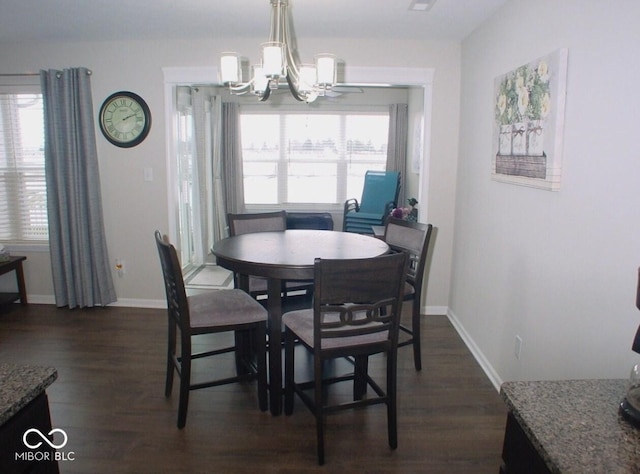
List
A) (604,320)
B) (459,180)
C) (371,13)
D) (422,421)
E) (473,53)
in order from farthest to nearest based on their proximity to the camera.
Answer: (459,180) → (473,53) → (371,13) → (422,421) → (604,320)

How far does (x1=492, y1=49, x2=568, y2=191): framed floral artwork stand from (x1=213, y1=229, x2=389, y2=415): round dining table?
0.85 metres

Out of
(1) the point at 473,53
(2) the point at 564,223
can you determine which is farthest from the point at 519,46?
(2) the point at 564,223

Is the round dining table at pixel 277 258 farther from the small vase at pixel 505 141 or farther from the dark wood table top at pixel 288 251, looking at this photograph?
the small vase at pixel 505 141

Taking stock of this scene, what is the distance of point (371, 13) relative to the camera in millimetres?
2918

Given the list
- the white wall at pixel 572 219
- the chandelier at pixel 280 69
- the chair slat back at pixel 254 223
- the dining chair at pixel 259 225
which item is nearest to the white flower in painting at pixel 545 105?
the white wall at pixel 572 219

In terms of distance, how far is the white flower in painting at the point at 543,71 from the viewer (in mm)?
2074

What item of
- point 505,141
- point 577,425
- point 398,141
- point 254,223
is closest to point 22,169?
point 254,223

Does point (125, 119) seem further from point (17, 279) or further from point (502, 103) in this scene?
point (502, 103)

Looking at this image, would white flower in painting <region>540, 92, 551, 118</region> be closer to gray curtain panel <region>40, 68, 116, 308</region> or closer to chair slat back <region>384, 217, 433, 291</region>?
chair slat back <region>384, 217, 433, 291</region>

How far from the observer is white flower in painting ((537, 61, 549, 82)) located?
207 cm

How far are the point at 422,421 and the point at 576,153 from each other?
1455mm

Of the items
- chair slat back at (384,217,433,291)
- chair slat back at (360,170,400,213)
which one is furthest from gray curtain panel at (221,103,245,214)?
chair slat back at (384,217,433,291)

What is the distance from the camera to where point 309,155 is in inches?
258

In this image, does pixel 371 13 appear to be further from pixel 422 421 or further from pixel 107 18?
pixel 422 421
